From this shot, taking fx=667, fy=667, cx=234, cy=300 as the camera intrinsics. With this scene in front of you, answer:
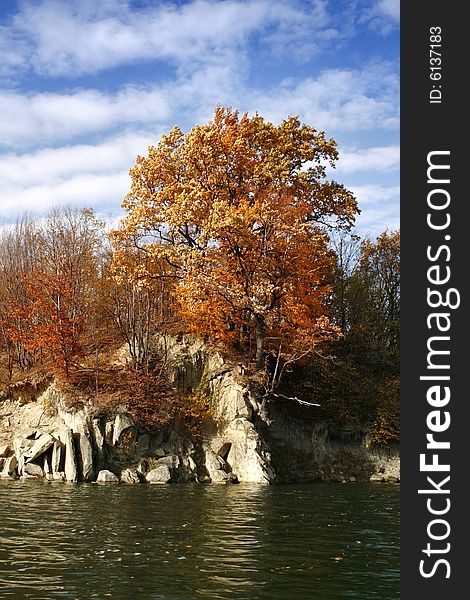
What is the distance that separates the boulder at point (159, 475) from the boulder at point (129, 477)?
58cm

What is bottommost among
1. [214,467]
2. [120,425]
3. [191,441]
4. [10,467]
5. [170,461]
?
[10,467]

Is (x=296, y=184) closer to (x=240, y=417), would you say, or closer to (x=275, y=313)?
(x=275, y=313)

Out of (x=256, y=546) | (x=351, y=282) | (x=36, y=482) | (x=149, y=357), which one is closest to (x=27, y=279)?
(x=149, y=357)

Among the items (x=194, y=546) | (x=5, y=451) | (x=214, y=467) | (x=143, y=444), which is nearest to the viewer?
(x=194, y=546)

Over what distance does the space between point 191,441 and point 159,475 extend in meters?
3.15

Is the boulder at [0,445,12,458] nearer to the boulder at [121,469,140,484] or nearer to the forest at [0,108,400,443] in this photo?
the forest at [0,108,400,443]

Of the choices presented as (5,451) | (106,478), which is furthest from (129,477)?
(5,451)

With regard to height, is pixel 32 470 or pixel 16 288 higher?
pixel 16 288

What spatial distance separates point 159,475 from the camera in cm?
3111

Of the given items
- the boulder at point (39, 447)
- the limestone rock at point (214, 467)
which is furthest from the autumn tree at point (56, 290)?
the limestone rock at point (214, 467)

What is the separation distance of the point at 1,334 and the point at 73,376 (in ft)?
34.6

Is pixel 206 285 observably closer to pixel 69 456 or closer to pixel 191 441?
pixel 191 441

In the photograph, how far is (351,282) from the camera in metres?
51.4

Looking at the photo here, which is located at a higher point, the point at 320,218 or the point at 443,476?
the point at 320,218
